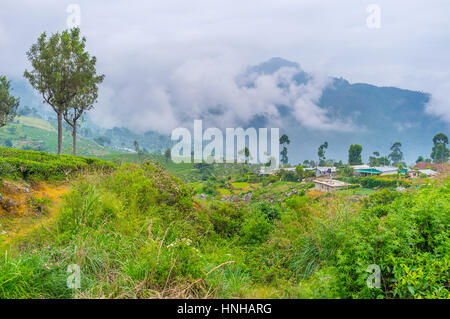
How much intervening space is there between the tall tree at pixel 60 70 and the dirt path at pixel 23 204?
34.0 ft

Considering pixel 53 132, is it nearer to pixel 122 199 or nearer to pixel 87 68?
pixel 87 68

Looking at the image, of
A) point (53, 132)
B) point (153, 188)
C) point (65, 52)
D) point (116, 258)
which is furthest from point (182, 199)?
point (53, 132)

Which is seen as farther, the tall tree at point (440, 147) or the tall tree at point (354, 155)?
the tall tree at point (440, 147)

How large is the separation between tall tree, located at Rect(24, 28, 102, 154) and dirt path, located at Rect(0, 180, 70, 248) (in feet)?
34.0

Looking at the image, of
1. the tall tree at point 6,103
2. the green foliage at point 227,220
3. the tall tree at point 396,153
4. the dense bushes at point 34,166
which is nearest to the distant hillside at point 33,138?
the tall tree at point 6,103

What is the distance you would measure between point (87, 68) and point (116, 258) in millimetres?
19596

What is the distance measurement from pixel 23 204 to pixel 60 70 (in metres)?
13.9

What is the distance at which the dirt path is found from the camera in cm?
697

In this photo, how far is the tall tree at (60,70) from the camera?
18.4 m

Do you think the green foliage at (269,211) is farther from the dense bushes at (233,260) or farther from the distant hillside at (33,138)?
the distant hillside at (33,138)

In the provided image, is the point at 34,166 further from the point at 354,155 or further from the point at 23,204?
the point at 354,155

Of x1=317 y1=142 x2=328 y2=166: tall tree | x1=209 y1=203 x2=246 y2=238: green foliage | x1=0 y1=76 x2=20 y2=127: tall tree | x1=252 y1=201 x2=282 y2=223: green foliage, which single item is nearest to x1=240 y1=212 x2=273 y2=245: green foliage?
x1=209 y1=203 x2=246 y2=238: green foliage

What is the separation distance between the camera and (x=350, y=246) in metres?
4.16

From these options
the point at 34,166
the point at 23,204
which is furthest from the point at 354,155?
the point at 23,204
